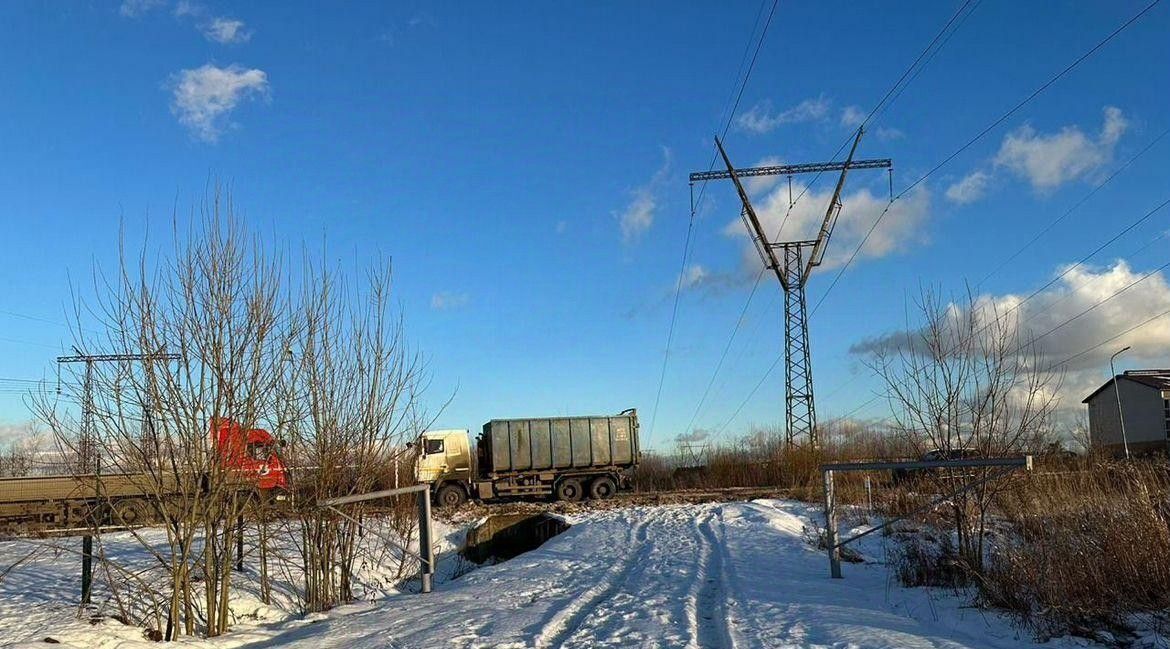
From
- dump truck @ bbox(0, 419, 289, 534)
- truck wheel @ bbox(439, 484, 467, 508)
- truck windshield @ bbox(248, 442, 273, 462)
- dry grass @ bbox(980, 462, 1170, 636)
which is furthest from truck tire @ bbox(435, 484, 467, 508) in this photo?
dry grass @ bbox(980, 462, 1170, 636)

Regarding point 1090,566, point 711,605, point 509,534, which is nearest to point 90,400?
point 711,605

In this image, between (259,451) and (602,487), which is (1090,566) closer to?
(259,451)

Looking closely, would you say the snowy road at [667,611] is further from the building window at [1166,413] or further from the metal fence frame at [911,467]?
the building window at [1166,413]

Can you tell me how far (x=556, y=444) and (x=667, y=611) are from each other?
21424 mm

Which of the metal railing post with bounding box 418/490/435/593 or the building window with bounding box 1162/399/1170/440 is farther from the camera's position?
the building window with bounding box 1162/399/1170/440

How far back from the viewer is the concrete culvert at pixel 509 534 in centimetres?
2025

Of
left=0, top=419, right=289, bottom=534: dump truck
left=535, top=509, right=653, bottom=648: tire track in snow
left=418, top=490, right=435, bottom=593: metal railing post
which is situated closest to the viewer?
left=535, top=509, right=653, bottom=648: tire track in snow

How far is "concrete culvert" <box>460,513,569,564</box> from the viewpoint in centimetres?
2025

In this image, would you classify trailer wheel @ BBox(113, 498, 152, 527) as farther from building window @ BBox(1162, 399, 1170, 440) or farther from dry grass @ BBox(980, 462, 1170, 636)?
building window @ BBox(1162, 399, 1170, 440)

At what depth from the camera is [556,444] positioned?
2972 centimetres

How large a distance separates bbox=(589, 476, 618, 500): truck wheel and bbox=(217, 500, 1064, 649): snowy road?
15739 mm

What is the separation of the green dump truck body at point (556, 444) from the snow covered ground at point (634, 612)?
15448 millimetres

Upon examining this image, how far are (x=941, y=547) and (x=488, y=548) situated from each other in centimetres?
1288

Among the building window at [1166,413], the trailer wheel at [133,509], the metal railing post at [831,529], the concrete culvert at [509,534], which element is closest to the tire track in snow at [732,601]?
the metal railing post at [831,529]
